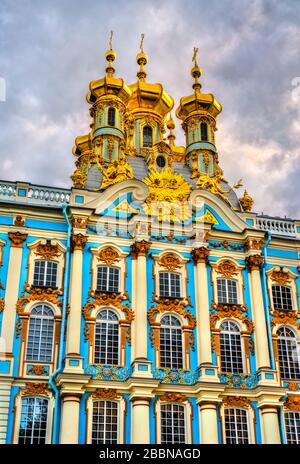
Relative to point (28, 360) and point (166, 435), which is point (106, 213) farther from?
point (166, 435)

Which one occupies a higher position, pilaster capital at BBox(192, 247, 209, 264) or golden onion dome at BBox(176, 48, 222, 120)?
golden onion dome at BBox(176, 48, 222, 120)

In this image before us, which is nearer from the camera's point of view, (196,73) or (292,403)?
(292,403)

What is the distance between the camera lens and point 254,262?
28.5 metres

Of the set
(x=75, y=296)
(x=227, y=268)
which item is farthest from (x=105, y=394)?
(x=227, y=268)

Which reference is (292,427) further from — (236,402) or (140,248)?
(140,248)

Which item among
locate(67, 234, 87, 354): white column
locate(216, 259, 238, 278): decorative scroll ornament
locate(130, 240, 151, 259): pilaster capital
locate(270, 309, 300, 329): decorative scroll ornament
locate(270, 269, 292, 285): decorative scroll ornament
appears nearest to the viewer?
locate(67, 234, 87, 354): white column

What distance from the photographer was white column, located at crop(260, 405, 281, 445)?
2519 cm

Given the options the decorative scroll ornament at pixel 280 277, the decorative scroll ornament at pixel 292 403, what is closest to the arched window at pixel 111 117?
the decorative scroll ornament at pixel 280 277

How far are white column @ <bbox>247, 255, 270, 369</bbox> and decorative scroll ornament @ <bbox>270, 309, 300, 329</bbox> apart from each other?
0.75 metres

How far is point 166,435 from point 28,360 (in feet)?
18.9

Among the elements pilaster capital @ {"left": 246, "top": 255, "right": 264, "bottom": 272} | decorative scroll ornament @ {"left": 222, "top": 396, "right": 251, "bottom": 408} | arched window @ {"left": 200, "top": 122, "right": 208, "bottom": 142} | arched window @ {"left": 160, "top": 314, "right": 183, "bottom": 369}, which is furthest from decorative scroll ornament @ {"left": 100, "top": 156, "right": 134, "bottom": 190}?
decorative scroll ornament @ {"left": 222, "top": 396, "right": 251, "bottom": 408}

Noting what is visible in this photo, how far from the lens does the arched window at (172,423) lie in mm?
24641

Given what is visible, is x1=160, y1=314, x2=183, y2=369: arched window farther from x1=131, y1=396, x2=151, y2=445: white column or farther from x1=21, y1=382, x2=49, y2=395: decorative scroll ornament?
x1=21, y1=382, x2=49, y2=395: decorative scroll ornament

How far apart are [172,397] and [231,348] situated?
3.42 metres
